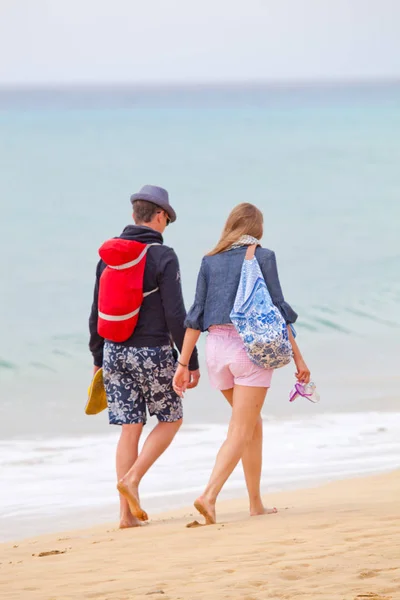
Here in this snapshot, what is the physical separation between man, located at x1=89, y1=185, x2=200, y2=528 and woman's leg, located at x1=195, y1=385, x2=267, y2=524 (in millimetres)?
231

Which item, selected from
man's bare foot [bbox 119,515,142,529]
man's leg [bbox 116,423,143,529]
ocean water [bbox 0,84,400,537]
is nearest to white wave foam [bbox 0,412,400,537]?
ocean water [bbox 0,84,400,537]

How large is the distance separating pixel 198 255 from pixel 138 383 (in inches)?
635

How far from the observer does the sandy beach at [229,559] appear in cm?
357

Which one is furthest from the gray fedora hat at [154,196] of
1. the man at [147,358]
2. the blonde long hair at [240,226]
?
the blonde long hair at [240,226]

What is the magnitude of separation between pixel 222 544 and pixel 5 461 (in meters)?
3.44

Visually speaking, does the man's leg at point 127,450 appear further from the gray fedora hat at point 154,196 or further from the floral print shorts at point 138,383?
the gray fedora hat at point 154,196

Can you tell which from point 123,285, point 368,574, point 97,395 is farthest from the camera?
point 97,395

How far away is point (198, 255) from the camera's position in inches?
830

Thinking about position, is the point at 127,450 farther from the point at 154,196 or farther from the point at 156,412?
the point at 154,196

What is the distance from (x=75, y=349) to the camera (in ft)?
45.5

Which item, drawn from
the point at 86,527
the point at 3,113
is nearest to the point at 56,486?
the point at 86,527

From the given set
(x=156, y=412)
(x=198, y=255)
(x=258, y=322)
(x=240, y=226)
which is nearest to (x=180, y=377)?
(x=156, y=412)

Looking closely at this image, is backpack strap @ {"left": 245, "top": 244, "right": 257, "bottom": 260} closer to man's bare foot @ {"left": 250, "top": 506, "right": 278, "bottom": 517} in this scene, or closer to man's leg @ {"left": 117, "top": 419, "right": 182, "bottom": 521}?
man's leg @ {"left": 117, "top": 419, "right": 182, "bottom": 521}

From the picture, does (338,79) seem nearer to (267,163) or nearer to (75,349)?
(267,163)
